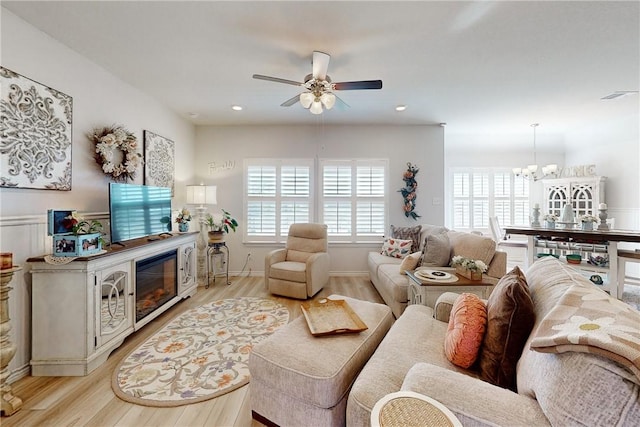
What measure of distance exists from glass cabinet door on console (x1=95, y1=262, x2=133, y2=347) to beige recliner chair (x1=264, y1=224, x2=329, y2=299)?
168 cm

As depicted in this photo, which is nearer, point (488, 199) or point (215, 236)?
point (215, 236)

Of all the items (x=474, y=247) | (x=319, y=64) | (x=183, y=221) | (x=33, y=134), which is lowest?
(x=474, y=247)

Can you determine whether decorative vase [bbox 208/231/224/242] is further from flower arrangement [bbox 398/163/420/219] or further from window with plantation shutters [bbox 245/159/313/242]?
flower arrangement [bbox 398/163/420/219]

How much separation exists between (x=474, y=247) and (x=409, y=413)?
2631mm

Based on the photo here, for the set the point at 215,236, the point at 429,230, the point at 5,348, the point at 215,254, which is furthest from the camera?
the point at 215,254

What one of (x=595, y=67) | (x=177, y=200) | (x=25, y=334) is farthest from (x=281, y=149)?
(x=595, y=67)

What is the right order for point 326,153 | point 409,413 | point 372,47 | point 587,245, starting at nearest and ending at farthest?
1. point 409,413
2. point 372,47
3. point 587,245
4. point 326,153

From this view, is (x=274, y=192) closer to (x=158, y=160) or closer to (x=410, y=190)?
(x=158, y=160)

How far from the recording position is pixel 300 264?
3855 mm

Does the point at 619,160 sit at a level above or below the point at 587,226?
above

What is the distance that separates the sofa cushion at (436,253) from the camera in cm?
316

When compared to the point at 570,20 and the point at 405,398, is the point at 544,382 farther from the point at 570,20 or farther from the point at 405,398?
the point at 570,20

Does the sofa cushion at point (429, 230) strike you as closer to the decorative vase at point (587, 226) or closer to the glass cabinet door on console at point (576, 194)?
the decorative vase at point (587, 226)

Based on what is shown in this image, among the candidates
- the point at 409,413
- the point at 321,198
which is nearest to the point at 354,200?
the point at 321,198
